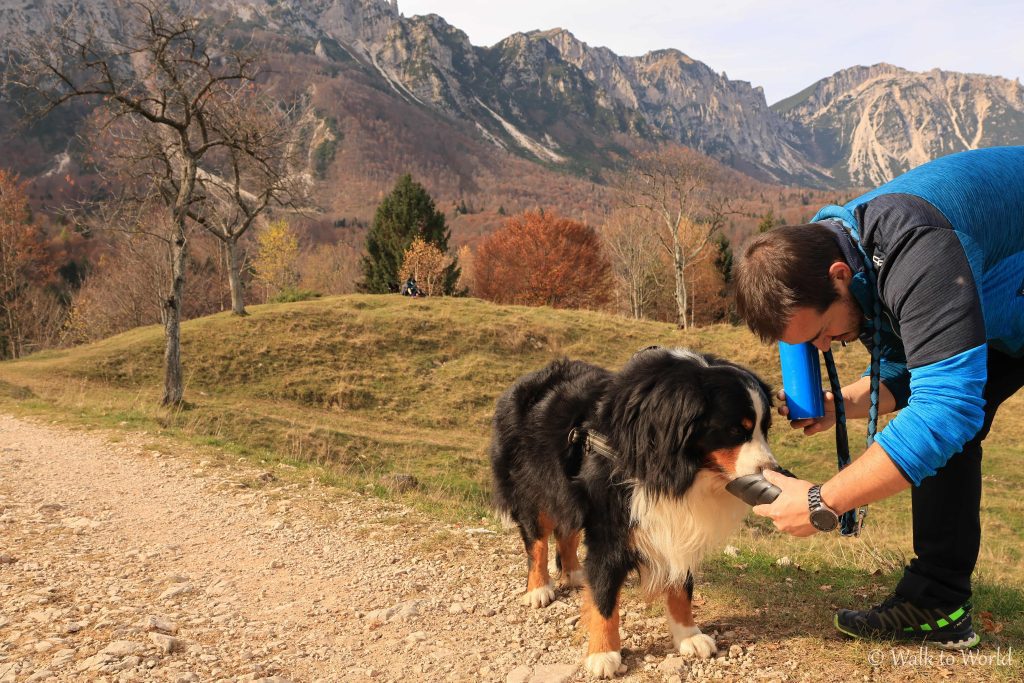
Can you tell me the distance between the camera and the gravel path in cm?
309

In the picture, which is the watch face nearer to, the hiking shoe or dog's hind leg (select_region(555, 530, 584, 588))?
the hiking shoe

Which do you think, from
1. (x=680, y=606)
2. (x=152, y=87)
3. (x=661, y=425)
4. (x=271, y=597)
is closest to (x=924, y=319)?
(x=661, y=425)

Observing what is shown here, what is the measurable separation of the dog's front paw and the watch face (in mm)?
1183

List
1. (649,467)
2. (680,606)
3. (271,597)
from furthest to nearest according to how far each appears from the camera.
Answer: (271,597)
(680,606)
(649,467)

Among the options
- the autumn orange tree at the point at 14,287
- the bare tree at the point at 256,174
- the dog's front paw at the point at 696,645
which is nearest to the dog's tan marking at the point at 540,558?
the dog's front paw at the point at 696,645

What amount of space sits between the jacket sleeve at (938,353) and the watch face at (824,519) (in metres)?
0.28

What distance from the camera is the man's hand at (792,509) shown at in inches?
92.4

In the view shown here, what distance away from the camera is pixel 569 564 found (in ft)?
13.8

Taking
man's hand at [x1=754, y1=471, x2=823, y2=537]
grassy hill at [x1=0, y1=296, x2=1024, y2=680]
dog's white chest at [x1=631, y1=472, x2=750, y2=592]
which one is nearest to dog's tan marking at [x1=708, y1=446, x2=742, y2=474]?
dog's white chest at [x1=631, y1=472, x2=750, y2=592]

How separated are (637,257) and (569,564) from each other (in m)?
44.2

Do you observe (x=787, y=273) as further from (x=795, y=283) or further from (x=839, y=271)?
(x=839, y=271)

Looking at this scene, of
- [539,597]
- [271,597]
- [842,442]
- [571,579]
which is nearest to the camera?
[842,442]

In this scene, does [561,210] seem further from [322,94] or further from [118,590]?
[118,590]

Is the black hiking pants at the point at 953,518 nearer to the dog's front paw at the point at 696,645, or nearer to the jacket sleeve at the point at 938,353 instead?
the jacket sleeve at the point at 938,353
